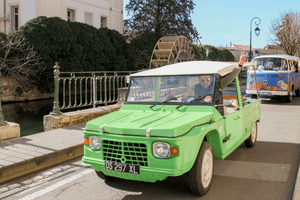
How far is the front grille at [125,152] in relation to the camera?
3.61m

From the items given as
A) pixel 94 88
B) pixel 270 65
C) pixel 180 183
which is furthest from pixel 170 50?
pixel 180 183

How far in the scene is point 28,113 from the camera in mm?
18516

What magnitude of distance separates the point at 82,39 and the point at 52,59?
11.8 feet

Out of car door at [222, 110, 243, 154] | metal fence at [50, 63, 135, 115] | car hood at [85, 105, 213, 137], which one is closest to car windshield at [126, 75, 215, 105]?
car hood at [85, 105, 213, 137]

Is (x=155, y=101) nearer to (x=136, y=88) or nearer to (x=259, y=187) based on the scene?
(x=136, y=88)

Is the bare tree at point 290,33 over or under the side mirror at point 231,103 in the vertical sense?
over

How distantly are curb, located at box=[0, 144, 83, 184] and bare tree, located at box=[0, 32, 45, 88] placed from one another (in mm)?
16131

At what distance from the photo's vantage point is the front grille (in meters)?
3.61

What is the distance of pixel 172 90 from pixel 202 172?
1.43 metres

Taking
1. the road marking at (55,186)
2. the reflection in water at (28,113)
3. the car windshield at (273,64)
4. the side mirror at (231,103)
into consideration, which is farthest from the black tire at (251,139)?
the reflection in water at (28,113)

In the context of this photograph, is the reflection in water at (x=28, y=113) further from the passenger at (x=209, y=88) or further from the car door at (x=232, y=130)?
the passenger at (x=209, y=88)

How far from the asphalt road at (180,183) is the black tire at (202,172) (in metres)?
0.13

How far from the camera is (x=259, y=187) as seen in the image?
14.1 ft

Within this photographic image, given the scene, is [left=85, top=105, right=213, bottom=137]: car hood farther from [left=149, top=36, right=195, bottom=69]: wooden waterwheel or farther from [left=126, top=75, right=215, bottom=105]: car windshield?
[left=149, top=36, right=195, bottom=69]: wooden waterwheel
